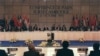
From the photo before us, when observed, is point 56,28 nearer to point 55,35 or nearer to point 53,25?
point 53,25

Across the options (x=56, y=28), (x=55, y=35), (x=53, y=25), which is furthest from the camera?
(x=53, y=25)

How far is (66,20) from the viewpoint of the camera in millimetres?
32938

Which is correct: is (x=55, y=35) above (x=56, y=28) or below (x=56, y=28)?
above

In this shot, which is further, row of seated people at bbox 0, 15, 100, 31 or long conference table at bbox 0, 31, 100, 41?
row of seated people at bbox 0, 15, 100, 31

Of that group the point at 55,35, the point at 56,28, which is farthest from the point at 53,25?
the point at 55,35

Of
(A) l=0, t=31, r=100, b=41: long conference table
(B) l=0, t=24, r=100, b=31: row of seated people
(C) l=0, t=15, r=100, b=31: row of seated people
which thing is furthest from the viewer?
(C) l=0, t=15, r=100, b=31: row of seated people

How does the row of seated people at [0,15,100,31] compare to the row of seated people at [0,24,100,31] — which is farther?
the row of seated people at [0,15,100,31]

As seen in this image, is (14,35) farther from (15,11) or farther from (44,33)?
(15,11)

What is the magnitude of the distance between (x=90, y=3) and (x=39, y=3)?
4449 millimetres

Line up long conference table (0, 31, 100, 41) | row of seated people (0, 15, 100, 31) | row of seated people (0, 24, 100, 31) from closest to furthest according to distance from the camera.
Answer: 1. long conference table (0, 31, 100, 41)
2. row of seated people (0, 24, 100, 31)
3. row of seated people (0, 15, 100, 31)

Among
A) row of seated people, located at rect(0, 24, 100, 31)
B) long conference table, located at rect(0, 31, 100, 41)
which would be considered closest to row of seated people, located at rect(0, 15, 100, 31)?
row of seated people, located at rect(0, 24, 100, 31)

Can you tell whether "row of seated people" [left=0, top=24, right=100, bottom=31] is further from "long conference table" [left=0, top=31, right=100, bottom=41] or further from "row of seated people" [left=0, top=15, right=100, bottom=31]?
"long conference table" [left=0, top=31, right=100, bottom=41]

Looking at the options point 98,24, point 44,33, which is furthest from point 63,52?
point 98,24

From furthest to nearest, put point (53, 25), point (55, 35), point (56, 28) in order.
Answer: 1. point (53, 25)
2. point (56, 28)
3. point (55, 35)
